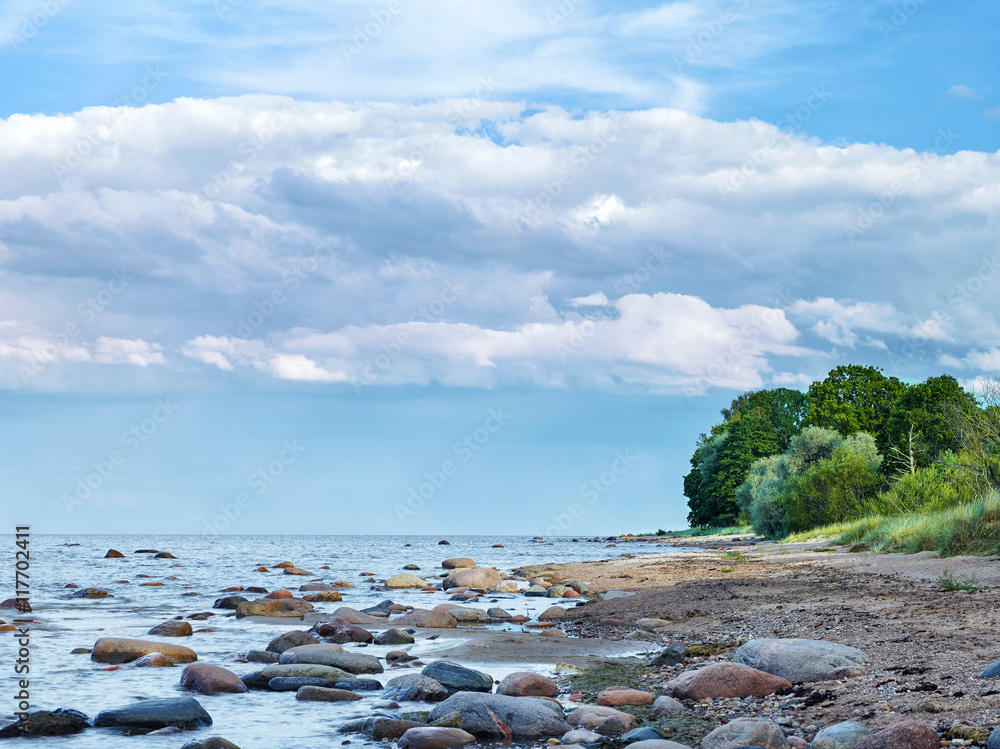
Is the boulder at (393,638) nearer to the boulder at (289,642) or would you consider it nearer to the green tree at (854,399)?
the boulder at (289,642)

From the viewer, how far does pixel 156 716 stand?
9820 millimetres

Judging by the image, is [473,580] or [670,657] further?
[473,580]

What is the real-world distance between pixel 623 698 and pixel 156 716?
5664 mm

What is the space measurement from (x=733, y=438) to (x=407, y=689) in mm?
77743

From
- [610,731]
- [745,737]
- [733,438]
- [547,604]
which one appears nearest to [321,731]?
[610,731]

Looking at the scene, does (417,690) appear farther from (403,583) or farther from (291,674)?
(403,583)

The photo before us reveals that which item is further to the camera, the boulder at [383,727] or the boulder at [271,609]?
the boulder at [271,609]

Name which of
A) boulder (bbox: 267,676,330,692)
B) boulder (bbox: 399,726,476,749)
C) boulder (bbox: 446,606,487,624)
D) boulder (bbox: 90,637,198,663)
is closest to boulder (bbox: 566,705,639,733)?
boulder (bbox: 399,726,476,749)

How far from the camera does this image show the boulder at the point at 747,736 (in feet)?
24.6

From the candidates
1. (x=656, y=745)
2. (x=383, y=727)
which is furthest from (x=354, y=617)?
(x=656, y=745)

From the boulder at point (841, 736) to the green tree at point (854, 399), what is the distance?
6663 cm

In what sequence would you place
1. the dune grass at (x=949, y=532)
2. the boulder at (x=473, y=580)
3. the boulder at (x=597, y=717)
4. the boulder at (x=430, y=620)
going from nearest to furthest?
1. the boulder at (x=597, y=717)
2. the dune grass at (x=949, y=532)
3. the boulder at (x=430, y=620)
4. the boulder at (x=473, y=580)

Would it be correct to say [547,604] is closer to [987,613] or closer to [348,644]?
[348,644]

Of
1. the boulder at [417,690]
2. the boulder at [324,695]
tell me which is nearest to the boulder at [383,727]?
the boulder at [417,690]
